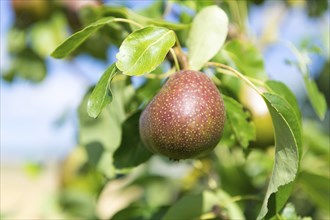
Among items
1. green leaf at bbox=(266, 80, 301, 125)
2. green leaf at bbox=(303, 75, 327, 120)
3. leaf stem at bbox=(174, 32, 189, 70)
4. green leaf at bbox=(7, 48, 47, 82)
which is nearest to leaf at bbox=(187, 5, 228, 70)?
leaf stem at bbox=(174, 32, 189, 70)

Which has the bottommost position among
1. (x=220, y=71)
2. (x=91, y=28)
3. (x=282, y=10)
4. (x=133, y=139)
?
(x=282, y=10)

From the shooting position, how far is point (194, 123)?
799mm

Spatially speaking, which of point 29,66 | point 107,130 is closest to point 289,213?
point 107,130

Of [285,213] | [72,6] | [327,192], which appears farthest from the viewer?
[72,6]

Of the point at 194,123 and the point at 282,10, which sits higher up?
the point at 194,123

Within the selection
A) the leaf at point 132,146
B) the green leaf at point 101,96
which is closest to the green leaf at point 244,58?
the leaf at point 132,146

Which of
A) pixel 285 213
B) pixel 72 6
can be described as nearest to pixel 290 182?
pixel 285 213

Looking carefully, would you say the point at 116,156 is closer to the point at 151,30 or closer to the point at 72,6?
the point at 151,30

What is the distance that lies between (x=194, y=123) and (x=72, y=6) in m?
1.18

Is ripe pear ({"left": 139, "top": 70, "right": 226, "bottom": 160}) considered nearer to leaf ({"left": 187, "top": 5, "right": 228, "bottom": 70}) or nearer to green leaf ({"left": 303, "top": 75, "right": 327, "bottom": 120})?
leaf ({"left": 187, "top": 5, "right": 228, "bottom": 70})

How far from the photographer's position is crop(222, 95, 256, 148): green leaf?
970mm

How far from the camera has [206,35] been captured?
3.17 feet

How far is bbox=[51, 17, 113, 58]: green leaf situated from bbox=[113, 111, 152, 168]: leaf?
0.18 metres

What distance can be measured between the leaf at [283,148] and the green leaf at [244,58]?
0.21 meters
